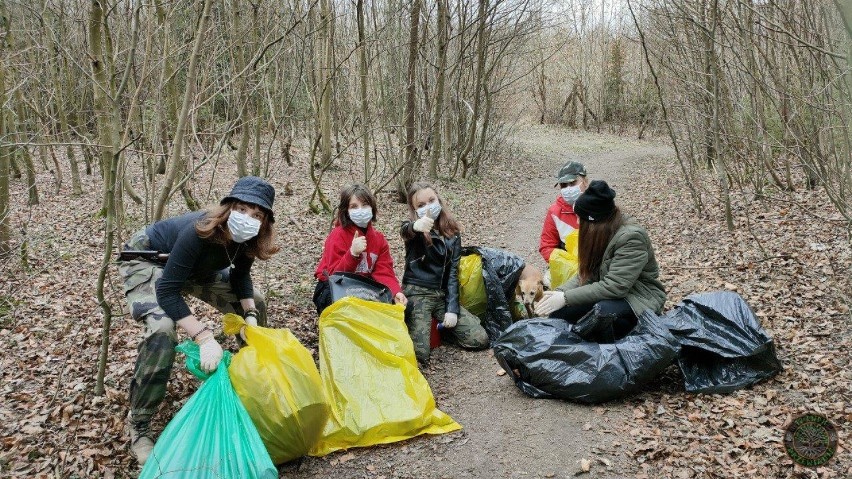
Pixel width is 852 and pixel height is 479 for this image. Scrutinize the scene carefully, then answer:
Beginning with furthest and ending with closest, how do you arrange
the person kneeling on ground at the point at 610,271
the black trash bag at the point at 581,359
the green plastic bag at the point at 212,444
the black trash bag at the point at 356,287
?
the black trash bag at the point at 356,287 → the person kneeling on ground at the point at 610,271 → the black trash bag at the point at 581,359 → the green plastic bag at the point at 212,444

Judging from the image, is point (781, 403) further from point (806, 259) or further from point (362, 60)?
point (362, 60)

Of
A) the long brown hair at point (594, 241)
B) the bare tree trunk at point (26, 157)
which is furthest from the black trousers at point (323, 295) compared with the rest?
the bare tree trunk at point (26, 157)

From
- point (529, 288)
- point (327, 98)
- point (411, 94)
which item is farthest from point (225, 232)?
point (327, 98)

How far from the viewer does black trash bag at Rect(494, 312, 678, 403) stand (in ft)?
10.6

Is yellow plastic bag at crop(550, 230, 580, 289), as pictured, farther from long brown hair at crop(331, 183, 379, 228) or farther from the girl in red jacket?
long brown hair at crop(331, 183, 379, 228)

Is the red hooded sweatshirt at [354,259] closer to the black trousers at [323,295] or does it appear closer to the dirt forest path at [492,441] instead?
the black trousers at [323,295]

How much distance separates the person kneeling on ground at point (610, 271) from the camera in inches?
139

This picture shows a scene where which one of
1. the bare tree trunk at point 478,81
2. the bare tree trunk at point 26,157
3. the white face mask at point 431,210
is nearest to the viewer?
the white face mask at point 431,210

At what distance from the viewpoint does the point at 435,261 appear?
14.6 ft

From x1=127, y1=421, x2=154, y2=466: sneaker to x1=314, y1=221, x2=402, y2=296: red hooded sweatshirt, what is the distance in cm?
154

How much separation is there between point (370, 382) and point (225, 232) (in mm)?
1109

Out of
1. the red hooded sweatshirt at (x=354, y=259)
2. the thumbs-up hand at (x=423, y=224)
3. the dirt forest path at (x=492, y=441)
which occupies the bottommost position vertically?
the dirt forest path at (x=492, y=441)

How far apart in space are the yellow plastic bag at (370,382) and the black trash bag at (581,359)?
0.54 m

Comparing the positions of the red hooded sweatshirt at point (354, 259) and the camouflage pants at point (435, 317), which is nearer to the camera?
the red hooded sweatshirt at point (354, 259)
